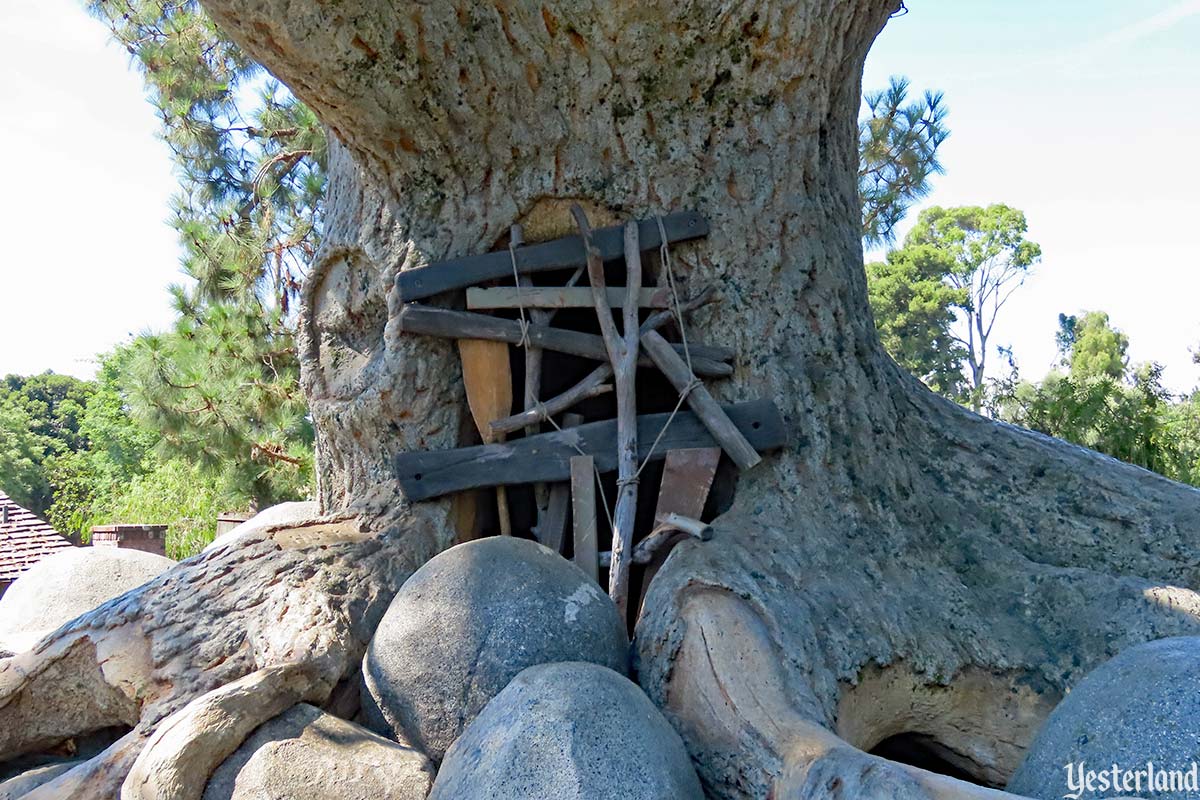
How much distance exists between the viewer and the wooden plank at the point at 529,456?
533 centimetres

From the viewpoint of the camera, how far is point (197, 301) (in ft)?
41.8

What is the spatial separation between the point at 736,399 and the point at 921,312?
2884 cm

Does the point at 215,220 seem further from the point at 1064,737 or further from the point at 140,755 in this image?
the point at 1064,737

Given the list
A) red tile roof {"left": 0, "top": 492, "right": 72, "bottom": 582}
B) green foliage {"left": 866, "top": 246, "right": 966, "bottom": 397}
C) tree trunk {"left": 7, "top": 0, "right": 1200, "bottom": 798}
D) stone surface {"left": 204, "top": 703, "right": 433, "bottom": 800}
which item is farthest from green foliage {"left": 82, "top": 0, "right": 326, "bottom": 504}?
green foliage {"left": 866, "top": 246, "right": 966, "bottom": 397}

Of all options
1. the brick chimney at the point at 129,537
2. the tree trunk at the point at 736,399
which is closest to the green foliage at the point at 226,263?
the brick chimney at the point at 129,537

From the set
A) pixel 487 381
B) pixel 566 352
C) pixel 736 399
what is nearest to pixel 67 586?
pixel 487 381

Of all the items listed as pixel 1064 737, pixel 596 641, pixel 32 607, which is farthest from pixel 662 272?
pixel 32 607

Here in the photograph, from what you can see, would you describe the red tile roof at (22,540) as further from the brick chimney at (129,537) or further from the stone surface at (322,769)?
the stone surface at (322,769)

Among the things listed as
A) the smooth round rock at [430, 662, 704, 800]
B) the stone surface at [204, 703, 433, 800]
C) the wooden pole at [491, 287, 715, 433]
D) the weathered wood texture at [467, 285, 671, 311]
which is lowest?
the stone surface at [204, 703, 433, 800]

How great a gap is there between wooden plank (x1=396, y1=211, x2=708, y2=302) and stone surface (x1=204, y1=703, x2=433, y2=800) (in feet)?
7.81

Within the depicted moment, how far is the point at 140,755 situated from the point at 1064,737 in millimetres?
3358

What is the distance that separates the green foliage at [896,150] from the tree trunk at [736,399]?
22.2ft

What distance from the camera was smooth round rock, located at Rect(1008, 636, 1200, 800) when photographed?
296 centimetres

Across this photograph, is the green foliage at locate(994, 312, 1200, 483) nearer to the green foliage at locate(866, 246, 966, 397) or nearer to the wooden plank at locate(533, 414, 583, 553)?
the wooden plank at locate(533, 414, 583, 553)
